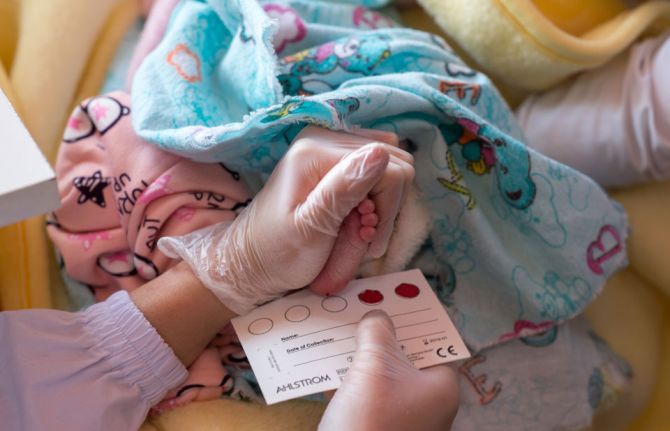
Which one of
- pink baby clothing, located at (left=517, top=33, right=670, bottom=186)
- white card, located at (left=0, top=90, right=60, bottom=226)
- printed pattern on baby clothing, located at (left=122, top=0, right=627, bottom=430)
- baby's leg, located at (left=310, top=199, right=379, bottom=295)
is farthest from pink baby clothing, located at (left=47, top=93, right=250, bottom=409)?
pink baby clothing, located at (left=517, top=33, right=670, bottom=186)

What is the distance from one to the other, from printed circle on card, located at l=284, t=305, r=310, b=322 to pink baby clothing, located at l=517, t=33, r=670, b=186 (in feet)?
1.43

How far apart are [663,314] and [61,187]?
881mm

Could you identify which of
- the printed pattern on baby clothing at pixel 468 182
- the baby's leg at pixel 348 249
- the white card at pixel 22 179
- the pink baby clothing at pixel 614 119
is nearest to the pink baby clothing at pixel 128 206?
the printed pattern on baby clothing at pixel 468 182

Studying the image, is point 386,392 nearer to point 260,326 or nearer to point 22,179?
point 260,326

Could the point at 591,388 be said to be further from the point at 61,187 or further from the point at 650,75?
the point at 61,187

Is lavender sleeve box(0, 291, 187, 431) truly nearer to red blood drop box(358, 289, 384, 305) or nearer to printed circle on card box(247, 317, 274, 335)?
printed circle on card box(247, 317, 274, 335)

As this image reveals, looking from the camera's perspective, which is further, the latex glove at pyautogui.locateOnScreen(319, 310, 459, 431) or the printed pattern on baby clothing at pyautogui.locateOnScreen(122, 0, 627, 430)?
the printed pattern on baby clothing at pyautogui.locateOnScreen(122, 0, 627, 430)

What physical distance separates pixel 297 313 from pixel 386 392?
128mm

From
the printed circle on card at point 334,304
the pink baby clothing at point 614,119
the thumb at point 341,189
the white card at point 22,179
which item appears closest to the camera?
the white card at point 22,179

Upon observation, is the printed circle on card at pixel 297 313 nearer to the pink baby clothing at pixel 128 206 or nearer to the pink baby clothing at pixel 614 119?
the pink baby clothing at pixel 128 206

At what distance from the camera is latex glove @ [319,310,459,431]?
597 mm

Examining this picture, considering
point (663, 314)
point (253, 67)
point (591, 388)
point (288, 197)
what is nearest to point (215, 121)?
point (253, 67)

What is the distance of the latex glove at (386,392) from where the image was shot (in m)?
0.60

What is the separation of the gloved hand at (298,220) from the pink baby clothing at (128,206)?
0.13 feet
